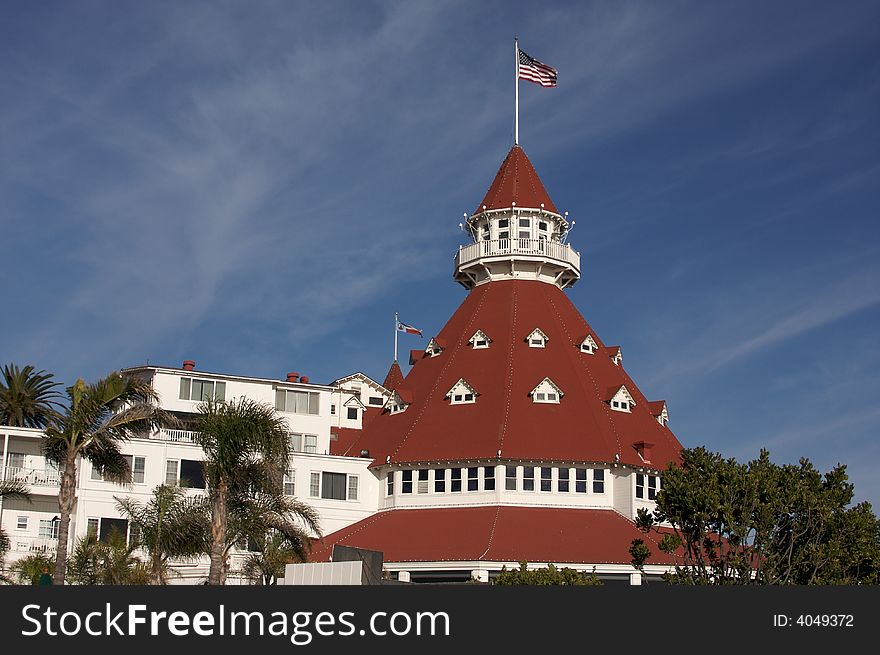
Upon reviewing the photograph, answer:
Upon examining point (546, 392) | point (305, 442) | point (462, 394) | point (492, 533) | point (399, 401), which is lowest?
point (492, 533)

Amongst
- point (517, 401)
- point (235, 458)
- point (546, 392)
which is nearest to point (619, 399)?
point (546, 392)

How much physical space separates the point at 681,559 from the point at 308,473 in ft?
77.3

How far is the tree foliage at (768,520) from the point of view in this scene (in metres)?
49.4

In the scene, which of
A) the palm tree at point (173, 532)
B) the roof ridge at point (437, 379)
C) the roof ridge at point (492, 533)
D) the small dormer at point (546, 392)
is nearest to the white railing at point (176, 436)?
the roof ridge at point (437, 379)

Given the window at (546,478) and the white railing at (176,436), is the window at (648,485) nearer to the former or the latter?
the window at (546,478)

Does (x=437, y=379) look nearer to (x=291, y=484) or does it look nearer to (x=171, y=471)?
(x=291, y=484)

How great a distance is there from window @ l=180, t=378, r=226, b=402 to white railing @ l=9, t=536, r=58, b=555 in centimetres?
1213

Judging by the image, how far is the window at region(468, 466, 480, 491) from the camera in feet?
229

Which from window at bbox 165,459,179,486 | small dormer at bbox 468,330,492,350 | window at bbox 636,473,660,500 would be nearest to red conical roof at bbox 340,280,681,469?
small dormer at bbox 468,330,492,350

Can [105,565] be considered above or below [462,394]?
below

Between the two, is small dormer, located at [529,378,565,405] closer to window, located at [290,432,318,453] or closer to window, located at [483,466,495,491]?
window, located at [483,466,495,491]

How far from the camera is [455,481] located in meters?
70.6

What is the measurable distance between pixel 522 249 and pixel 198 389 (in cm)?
2442

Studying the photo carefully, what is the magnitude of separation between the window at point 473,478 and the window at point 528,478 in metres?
2.77
